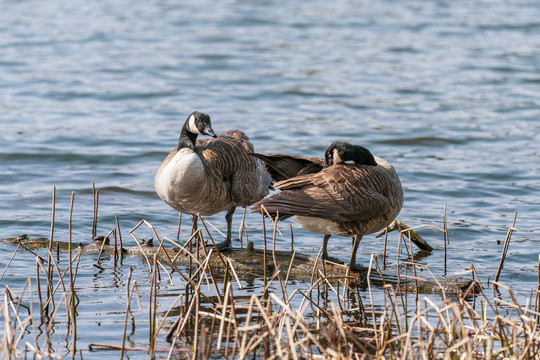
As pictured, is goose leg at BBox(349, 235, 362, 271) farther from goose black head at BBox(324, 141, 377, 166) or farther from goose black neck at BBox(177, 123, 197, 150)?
goose black neck at BBox(177, 123, 197, 150)

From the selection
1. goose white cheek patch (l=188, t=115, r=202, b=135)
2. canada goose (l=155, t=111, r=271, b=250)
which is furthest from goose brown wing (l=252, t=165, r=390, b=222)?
goose white cheek patch (l=188, t=115, r=202, b=135)

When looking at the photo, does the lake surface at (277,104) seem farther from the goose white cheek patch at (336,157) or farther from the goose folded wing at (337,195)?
the goose white cheek patch at (336,157)

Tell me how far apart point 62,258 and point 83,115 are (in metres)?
8.98

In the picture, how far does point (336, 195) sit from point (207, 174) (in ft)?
5.36

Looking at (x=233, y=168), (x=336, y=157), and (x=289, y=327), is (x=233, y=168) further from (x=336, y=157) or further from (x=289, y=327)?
(x=289, y=327)

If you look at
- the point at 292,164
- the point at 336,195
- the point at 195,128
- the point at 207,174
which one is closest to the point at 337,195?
the point at 336,195

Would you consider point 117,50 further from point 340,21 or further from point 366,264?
point 366,264

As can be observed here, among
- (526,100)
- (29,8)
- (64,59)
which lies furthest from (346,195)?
(29,8)

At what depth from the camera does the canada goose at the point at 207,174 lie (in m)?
8.09

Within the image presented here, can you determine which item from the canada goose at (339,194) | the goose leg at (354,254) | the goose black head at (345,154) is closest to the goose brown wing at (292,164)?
the canada goose at (339,194)

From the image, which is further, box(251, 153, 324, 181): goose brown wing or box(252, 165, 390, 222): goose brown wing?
box(251, 153, 324, 181): goose brown wing

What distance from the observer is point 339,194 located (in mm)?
7297

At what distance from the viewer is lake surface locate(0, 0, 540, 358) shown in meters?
10.6

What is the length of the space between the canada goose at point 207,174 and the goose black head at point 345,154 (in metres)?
1.14
